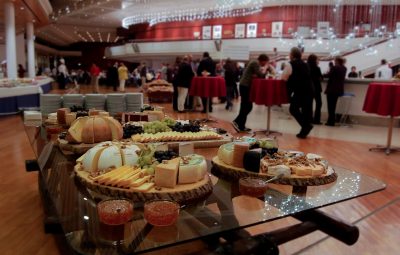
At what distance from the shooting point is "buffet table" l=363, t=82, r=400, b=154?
5.14 metres

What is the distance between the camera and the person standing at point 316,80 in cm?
746

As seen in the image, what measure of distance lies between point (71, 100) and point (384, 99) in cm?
407

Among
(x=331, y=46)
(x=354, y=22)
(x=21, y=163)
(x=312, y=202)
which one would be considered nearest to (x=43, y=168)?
(x=312, y=202)

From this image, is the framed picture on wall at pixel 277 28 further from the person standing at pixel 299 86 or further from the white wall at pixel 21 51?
the person standing at pixel 299 86

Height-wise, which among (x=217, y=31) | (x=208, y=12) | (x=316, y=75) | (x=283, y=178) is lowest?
(x=283, y=178)

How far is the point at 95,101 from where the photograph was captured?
16.5 feet

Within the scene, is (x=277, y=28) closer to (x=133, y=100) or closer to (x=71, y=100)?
(x=133, y=100)

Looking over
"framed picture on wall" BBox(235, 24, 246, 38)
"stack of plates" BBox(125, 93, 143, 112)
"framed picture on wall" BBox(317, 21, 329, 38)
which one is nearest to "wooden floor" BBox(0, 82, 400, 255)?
"stack of plates" BBox(125, 93, 143, 112)

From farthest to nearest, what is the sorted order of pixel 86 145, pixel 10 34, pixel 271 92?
pixel 10 34 → pixel 271 92 → pixel 86 145

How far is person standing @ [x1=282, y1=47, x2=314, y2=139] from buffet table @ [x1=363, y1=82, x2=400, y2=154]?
0.98 m

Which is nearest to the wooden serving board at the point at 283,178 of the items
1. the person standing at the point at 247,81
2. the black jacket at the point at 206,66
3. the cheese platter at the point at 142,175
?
the cheese platter at the point at 142,175

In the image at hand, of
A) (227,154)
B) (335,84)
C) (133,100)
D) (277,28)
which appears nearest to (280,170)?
(227,154)

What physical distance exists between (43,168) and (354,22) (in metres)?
18.9

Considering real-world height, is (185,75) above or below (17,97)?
above
